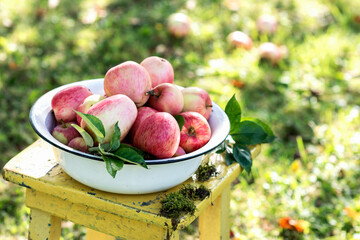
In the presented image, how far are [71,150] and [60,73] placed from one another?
2.07 meters

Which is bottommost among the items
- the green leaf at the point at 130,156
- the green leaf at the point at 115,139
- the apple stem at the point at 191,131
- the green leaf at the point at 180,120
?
the apple stem at the point at 191,131

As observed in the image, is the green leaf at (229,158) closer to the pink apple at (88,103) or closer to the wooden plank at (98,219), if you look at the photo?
the wooden plank at (98,219)

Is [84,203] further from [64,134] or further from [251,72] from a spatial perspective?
[251,72]

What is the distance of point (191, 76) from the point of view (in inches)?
128

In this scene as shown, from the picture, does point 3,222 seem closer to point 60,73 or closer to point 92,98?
point 92,98

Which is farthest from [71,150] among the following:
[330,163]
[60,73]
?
[60,73]

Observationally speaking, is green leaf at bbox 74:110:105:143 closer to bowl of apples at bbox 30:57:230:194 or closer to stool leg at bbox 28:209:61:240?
bowl of apples at bbox 30:57:230:194

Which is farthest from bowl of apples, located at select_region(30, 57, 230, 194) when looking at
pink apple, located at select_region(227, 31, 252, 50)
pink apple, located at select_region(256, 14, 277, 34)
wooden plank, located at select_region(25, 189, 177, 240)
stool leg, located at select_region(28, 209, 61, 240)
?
pink apple, located at select_region(256, 14, 277, 34)

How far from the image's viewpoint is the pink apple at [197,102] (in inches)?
58.7

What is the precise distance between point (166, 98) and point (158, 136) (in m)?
0.19

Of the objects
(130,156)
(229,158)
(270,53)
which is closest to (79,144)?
(130,156)

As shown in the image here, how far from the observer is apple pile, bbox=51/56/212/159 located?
1273 millimetres

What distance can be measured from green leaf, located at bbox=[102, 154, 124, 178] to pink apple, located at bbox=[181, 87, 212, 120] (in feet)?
1.32

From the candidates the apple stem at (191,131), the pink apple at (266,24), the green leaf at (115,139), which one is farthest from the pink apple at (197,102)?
the pink apple at (266,24)
